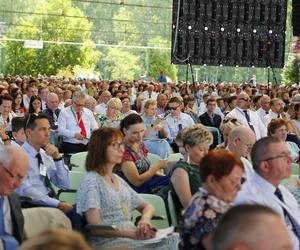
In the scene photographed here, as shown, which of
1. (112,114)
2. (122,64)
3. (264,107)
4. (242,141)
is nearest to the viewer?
(242,141)

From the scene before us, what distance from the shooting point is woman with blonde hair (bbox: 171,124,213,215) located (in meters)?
5.72

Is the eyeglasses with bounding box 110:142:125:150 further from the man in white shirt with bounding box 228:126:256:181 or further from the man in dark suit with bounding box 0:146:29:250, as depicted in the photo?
the man in white shirt with bounding box 228:126:256:181

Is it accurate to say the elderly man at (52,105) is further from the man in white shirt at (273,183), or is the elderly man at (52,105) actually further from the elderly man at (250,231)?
the elderly man at (250,231)

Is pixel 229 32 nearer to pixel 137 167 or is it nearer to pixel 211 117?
pixel 211 117

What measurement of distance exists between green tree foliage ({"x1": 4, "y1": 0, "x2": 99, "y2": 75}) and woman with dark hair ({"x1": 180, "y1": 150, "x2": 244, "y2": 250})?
183 feet

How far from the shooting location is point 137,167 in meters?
7.21

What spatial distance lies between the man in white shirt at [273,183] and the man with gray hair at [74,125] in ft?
22.1

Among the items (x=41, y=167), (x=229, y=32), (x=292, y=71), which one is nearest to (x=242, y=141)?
(x=41, y=167)

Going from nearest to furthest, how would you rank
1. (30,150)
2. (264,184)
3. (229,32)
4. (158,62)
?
(264,184), (30,150), (229,32), (158,62)

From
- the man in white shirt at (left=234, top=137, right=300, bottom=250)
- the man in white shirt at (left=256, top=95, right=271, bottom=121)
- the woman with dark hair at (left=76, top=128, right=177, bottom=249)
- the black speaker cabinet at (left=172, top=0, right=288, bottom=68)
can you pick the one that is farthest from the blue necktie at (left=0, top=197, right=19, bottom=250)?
the black speaker cabinet at (left=172, top=0, right=288, bottom=68)

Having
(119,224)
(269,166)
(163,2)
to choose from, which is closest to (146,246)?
(119,224)

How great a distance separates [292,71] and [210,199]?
45067 millimetres

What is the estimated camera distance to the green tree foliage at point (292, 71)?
155 feet

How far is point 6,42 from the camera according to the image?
211ft
